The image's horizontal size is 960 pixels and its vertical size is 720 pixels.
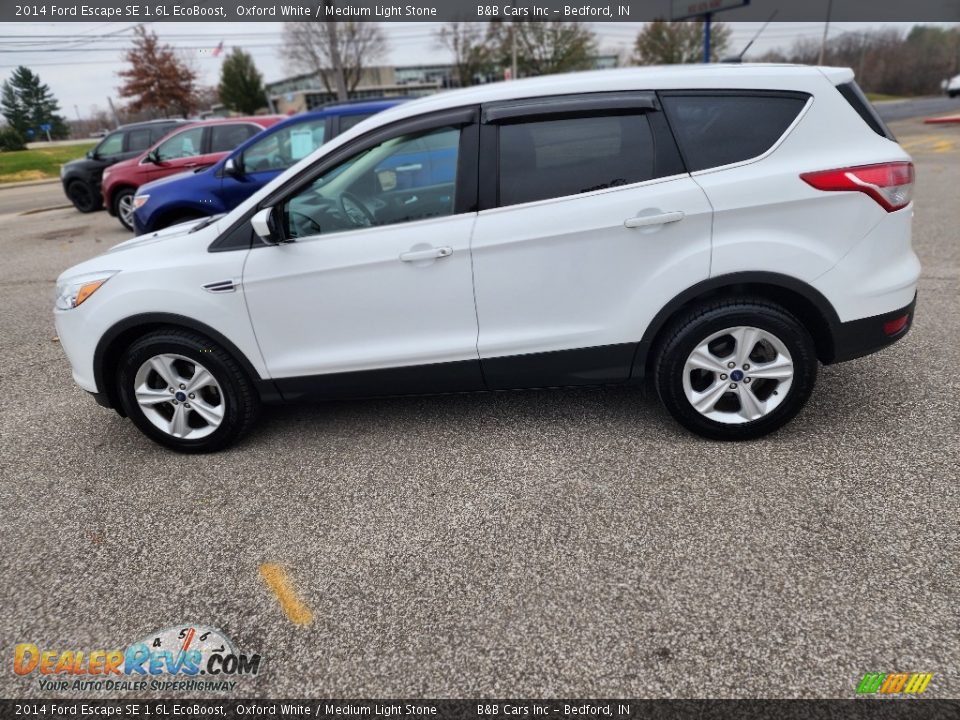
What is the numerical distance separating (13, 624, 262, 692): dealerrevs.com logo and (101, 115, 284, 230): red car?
952 centimetres

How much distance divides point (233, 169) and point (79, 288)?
4.52 m

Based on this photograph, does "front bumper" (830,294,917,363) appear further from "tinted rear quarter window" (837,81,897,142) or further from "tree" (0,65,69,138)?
"tree" (0,65,69,138)

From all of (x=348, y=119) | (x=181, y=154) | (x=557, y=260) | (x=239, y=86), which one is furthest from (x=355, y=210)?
(x=239, y=86)

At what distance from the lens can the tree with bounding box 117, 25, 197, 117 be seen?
4659 cm

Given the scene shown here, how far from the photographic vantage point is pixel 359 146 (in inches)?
124

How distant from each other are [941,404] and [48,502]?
4.79 metres

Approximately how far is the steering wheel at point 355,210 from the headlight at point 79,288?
1283 millimetres

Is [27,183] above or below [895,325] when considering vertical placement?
below

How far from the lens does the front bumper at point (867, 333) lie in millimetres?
2992

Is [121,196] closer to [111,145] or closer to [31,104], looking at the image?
[111,145]

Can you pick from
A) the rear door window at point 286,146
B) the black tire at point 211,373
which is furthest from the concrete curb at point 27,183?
the black tire at point 211,373

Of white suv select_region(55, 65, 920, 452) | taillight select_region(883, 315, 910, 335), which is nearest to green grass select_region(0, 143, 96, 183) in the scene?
white suv select_region(55, 65, 920, 452)

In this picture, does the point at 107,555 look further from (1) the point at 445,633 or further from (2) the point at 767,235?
(2) the point at 767,235

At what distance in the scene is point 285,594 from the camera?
8.06ft
